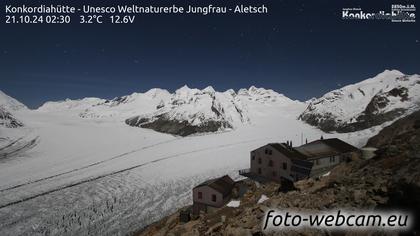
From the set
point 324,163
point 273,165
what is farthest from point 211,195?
point 324,163

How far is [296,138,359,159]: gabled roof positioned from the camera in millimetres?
39906

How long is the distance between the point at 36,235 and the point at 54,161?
125 ft

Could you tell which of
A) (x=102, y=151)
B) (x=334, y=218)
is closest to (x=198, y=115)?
(x=102, y=151)

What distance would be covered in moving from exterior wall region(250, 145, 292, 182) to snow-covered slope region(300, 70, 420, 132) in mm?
90641

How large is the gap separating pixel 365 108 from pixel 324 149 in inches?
4301

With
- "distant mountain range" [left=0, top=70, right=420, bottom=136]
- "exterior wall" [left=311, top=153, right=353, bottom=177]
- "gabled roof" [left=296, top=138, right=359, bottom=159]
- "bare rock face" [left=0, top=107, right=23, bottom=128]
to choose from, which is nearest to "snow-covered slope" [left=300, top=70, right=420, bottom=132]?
"distant mountain range" [left=0, top=70, right=420, bottom=136]

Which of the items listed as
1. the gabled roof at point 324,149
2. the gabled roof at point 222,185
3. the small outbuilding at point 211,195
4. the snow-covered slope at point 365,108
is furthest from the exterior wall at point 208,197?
the snow-covered slope at point 365,108

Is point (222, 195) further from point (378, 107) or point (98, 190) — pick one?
point (378, 107)

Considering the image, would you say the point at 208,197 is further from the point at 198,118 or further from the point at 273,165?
the point at 198,118

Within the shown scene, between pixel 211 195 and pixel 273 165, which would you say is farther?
pixel 273 165

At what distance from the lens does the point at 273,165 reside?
137 feet

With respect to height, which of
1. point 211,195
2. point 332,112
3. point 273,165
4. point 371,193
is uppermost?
point 371,193

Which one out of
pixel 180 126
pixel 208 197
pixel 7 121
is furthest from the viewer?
pixel 180 126

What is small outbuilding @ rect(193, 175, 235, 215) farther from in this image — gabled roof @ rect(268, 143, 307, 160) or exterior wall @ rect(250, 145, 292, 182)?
gabled roof @ rect(268, 143, 307, 160)
